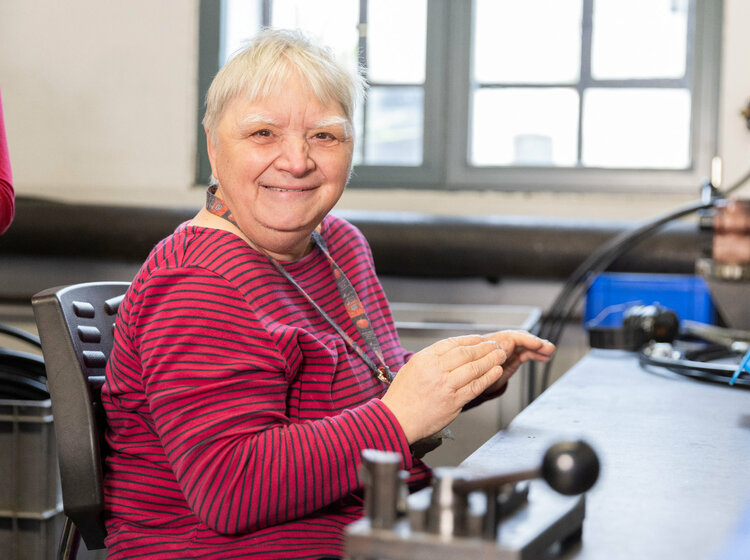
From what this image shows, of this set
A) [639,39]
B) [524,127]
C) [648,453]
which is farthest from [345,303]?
[639,39]

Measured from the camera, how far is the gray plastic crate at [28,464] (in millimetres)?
1771

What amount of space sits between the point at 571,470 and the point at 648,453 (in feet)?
1.30

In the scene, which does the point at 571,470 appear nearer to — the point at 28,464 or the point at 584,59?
the point at 28,464

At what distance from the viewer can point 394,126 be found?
341cm

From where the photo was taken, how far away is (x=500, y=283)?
10.1 ft

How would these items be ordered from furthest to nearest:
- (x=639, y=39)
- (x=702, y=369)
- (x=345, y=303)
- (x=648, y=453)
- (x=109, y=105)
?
(x=109, y=105)
(x=639, y=39)
(x=702, y=369)
(x=345, y=303)
(x=648, y=453)

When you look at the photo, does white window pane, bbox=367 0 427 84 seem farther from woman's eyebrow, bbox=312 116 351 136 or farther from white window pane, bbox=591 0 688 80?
woman's eyebrow, bbox=312 116 351 136

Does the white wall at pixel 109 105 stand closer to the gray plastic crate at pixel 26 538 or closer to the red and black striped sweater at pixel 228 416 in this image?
the gray plastic crate at pixel 26 538

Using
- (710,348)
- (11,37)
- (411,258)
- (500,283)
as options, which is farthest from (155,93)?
(710,348)

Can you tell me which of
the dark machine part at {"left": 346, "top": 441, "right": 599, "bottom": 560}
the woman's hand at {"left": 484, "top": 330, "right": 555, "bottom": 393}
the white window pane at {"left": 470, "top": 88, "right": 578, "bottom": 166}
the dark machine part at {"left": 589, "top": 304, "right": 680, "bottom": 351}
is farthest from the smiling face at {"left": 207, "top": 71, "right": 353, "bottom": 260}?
the white window pane at {"left": 470, "top": 88, "right": 578, "bottom": 166}

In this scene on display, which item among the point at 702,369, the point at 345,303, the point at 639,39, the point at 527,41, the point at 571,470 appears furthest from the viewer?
the point at 527,41

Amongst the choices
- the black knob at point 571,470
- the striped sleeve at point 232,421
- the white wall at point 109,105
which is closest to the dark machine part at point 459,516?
the black knob at point 571,470

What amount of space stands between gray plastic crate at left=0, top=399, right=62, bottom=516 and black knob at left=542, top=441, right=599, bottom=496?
1.44 metres

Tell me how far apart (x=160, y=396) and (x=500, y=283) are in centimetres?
225
